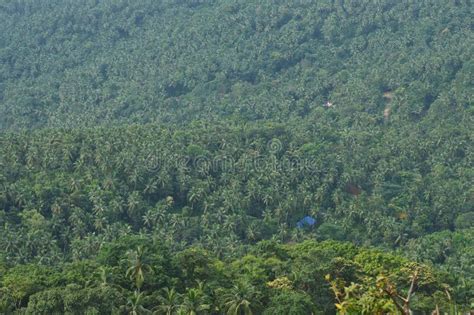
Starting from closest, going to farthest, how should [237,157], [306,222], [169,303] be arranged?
1. [169,303]
2. [306,222]
3. [237,157]

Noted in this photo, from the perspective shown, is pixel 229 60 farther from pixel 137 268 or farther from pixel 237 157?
pixel 137 268

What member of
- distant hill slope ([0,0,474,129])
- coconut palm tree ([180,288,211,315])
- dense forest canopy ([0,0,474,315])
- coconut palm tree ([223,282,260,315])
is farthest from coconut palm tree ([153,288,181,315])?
distant hill slope ([0,0,474,129])

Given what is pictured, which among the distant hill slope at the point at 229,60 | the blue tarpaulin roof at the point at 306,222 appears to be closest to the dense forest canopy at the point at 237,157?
the blue tarpaulin roof at the point at 306,222

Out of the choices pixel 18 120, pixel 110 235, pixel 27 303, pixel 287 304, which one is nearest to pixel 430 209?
pixel 110 235

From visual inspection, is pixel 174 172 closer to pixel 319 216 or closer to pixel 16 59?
pixel 319 216

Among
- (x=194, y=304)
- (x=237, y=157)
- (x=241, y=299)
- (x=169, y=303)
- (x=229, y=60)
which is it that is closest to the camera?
(x=194, y=304)

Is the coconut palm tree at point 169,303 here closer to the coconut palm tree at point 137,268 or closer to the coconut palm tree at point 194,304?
the coconut palm tree at point 194,304

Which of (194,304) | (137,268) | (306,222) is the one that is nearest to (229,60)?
(306,222)
